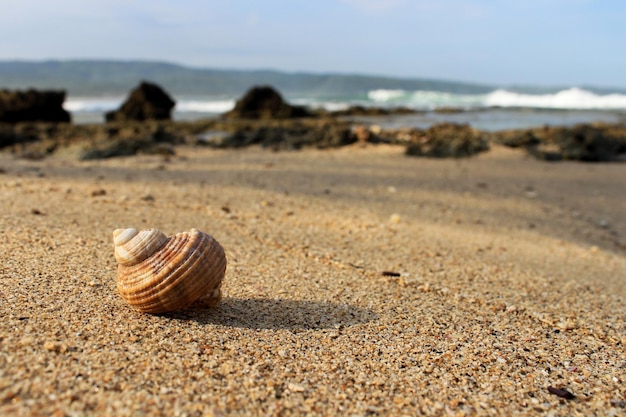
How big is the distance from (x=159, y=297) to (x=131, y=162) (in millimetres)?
5511

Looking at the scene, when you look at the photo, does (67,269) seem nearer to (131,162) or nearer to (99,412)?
(99,412)

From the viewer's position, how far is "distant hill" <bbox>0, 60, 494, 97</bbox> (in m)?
43.4

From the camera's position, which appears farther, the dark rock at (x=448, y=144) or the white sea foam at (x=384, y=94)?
the white sea foam at (x=384, y=94)

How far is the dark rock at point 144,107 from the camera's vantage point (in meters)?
16.4

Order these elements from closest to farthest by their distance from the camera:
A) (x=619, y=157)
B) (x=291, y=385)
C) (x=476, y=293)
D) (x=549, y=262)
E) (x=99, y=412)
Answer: (x=99, y=412)
(x=291, y=385)
(x=476, y=293)
(x=549, y=262)
(x=619, y=157)

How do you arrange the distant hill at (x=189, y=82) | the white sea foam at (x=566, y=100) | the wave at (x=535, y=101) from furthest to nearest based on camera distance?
the distant hill at (x=189, y=82)
the white sea foam at (x=566, y=100)
the wave at (x=535, y=101)

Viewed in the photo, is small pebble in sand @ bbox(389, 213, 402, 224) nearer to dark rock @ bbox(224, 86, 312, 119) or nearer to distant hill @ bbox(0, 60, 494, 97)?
dark rock @ bbox(224, 86, 312, 119)

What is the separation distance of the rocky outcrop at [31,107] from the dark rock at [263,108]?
16.6ft

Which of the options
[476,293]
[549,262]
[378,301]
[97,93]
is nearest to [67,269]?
[378,301]

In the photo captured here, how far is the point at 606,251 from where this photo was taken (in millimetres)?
4270

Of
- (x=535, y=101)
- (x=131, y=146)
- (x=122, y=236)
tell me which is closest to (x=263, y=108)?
(x=131, y=146)

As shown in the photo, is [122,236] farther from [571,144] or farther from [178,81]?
[178,81]

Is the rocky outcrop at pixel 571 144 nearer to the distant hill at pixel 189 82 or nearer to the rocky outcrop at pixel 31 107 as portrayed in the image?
the rocky outcrop at pixel 31 107

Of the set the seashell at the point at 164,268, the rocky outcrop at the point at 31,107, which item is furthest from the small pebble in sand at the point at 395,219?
the rocky outcrop at the point at 31,107
